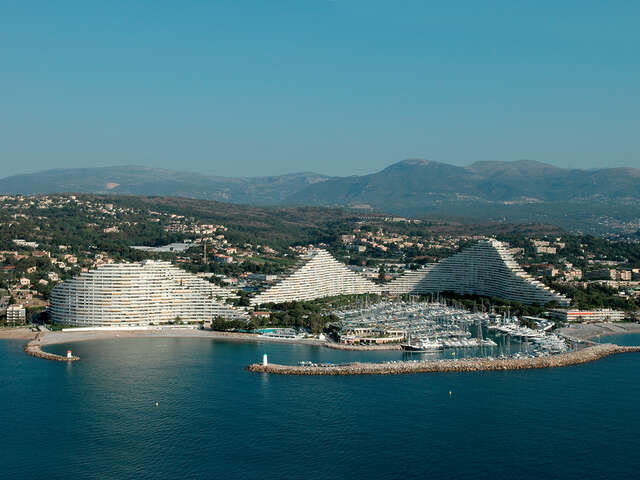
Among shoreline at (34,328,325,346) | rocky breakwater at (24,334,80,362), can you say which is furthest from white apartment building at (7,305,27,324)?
rocky breakwater at (24,334,80,362)

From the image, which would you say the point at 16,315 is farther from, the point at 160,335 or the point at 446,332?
the point at 446,332

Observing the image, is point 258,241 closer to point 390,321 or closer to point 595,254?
point 595,254

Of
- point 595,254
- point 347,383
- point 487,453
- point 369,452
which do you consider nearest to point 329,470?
point 369,452

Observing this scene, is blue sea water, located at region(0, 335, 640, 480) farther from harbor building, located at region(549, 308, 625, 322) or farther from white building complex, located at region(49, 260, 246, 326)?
harbor building, located at region(549, 308, 625, 322)

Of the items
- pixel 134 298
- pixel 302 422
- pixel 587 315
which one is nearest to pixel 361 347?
pixel 302 422

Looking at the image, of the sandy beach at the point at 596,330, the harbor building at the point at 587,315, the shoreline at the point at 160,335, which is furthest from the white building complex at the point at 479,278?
the shoreline at the point at 160,335

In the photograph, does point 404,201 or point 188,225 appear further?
point 404,201
